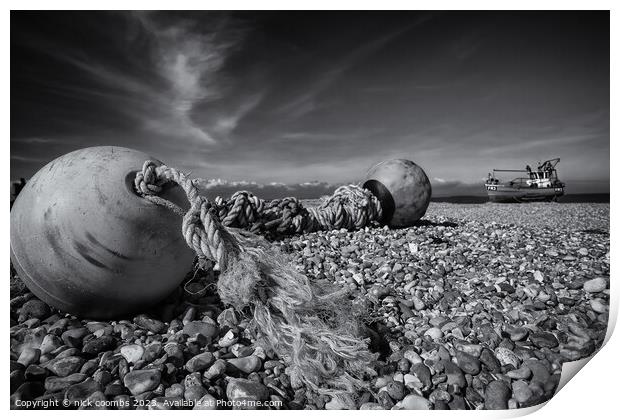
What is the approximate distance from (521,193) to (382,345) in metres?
3.55


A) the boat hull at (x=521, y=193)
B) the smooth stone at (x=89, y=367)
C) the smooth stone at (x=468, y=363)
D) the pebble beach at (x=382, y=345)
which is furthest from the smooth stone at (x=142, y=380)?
the boat hull at (x=521, y=193)

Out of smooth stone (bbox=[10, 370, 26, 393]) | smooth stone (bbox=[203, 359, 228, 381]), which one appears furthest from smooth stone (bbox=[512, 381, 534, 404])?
smooth stone (bbox=[10, 370, 26, 393])

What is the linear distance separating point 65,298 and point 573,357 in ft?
10.3

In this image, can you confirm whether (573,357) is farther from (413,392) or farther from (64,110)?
(64,110)

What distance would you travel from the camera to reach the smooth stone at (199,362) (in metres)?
1.78

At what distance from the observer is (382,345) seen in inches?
83.8

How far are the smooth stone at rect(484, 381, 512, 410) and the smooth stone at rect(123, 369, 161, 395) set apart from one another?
5.61ft

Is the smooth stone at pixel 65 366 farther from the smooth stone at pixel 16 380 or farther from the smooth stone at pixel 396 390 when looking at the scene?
the smooth stone at pixel 396 390

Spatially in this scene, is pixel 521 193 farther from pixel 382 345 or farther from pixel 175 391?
pixel 175 391

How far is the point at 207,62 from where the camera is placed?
2.86 meters

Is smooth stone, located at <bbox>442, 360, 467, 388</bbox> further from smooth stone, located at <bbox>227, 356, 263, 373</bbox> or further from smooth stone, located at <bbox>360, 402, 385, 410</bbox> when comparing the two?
smooth stone, located at <bbox>227, 356, 263, 373</bbox>

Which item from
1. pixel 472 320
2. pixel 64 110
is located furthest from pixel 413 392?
pixel 64 110

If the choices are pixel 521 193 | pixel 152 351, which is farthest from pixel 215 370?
pixel 521 193

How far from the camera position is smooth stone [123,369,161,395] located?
1661 millimetres
